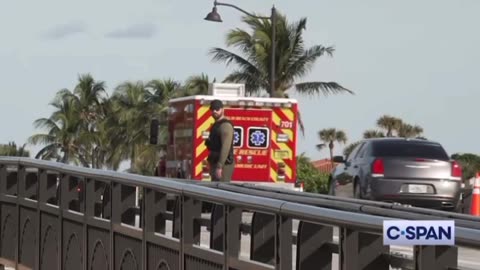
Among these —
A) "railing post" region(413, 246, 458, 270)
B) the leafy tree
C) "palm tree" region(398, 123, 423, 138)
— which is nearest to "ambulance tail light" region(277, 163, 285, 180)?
the leafy tree

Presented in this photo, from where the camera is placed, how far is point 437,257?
500 centimetres

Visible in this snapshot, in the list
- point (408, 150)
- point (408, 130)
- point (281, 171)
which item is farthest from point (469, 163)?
point (408, 150)

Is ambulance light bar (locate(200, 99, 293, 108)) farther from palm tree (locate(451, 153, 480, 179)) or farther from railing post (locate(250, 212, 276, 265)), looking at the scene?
palm tree (locate(451, 153, 480, 179))

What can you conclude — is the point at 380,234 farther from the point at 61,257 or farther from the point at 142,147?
the point at 142,147

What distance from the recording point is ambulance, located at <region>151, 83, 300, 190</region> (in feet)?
93.5

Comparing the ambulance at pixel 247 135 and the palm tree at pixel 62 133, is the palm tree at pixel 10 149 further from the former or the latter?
the ambulance at pixel 247 135

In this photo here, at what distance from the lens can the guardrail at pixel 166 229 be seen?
18.7ft

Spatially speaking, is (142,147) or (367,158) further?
(142,147)

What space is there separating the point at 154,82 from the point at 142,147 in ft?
16.6

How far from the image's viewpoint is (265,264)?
22.6ft

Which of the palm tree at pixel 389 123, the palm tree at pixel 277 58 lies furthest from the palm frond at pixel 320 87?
the palm tree at pixel 389 123

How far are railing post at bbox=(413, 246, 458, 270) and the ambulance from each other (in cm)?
2324

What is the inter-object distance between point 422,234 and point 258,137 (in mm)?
24425

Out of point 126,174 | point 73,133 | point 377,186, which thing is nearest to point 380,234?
point 126,174
